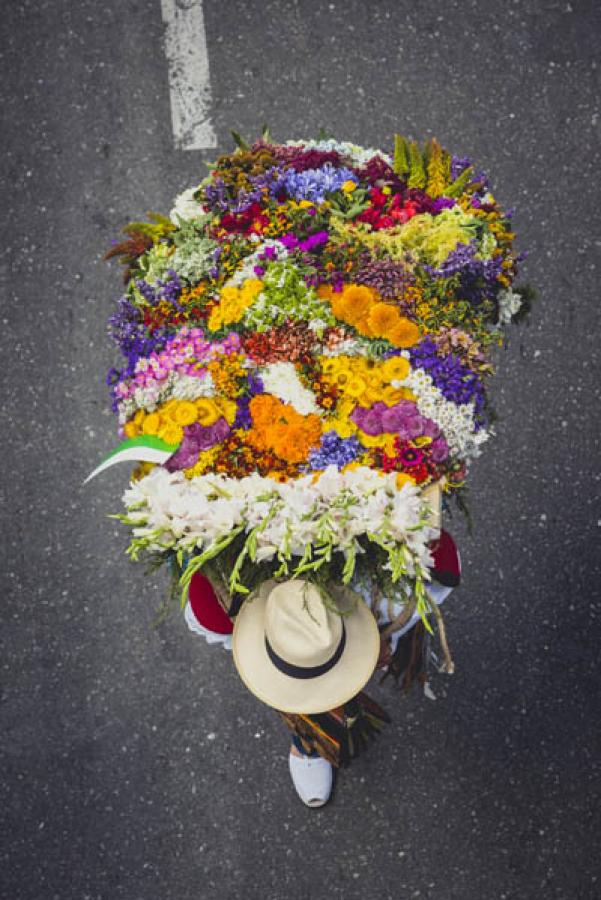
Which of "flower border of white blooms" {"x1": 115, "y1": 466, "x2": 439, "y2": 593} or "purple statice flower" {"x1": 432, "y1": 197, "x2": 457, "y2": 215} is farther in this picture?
"purple statice flower" {"x1": 432, "y1": 197, "x2": 457, "y2": 215}

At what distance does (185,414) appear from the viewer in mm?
1934

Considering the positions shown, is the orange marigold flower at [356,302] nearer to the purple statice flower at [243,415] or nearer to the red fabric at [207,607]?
the purple statice flower at [243,415]

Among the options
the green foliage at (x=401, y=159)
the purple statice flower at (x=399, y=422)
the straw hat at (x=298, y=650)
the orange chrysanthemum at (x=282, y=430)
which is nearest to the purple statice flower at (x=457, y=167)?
the green foliage at (x=401, y=159)

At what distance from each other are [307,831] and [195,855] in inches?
18.1

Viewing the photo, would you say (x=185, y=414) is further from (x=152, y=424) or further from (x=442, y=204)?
(x=442, y=204)

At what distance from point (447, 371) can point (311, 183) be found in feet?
2.20

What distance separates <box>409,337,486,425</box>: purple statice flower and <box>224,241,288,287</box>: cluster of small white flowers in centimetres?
45

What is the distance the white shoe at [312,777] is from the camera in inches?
115

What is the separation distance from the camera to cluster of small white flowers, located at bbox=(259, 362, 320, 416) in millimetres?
1926

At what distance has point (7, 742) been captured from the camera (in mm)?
3180

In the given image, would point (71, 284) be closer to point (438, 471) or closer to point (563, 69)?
point (438, 471)

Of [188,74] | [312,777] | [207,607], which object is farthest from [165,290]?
[312,777]

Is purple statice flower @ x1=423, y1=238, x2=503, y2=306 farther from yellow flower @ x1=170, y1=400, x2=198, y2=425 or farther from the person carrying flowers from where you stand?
yellow flower @ x1=170, y1=400, x2=198, y2=425

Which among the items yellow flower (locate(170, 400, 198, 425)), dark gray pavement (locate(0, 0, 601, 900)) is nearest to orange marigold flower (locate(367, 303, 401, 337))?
yellow flower (locate(170, 400, 198, 425))
